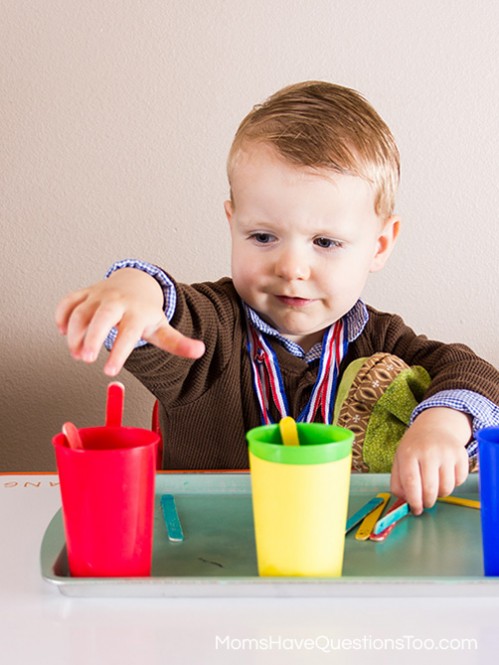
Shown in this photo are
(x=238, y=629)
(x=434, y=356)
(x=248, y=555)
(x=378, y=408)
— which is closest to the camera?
(x=238, y=629)

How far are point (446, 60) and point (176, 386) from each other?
34.1 inches

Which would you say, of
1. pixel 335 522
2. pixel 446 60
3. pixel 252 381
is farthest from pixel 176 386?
pixel 446 60

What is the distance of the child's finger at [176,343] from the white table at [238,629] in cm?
18

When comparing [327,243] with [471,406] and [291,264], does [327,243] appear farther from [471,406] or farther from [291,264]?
[471,406]

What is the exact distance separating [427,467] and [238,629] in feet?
0.81

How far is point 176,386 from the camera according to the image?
3.39ft

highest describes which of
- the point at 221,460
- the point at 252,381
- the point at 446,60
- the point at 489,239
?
the point at 446,60

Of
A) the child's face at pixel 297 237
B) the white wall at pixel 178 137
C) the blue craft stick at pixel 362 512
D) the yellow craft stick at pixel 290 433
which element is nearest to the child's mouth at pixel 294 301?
the child's face at pixel 297 237

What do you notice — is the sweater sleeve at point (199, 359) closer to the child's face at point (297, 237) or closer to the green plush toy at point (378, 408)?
the child's face at point (297, 237)

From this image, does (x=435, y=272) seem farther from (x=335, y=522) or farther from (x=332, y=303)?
(x=335, y=522)

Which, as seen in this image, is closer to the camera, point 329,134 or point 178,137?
point 329,134

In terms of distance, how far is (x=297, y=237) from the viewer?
0.99 meters

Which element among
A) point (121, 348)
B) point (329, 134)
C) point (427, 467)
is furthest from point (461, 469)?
point (329, 134)

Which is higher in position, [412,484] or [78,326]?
[78,326]
